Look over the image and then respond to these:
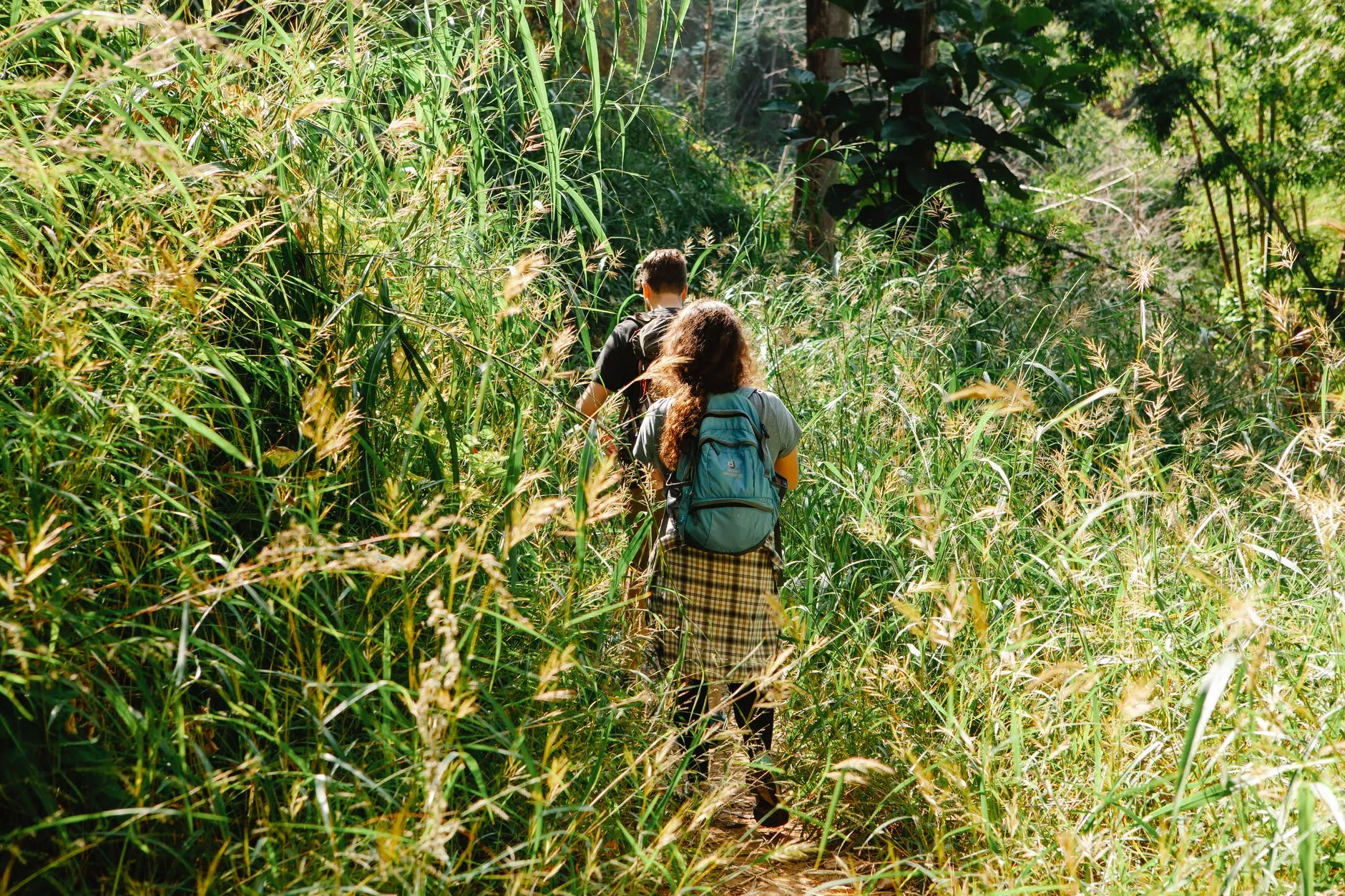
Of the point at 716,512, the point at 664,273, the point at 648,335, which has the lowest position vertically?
the point at 716,512

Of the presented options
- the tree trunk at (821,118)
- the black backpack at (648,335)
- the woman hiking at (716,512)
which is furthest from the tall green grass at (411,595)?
the tree trunk at (821,118)

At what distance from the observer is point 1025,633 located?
9.61 feet

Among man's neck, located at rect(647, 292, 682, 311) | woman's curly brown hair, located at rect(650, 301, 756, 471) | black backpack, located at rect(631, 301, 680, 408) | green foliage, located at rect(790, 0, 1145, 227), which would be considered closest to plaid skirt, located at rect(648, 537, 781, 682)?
woman's curly brown hair, located at rect(650, 301, 756, 471)

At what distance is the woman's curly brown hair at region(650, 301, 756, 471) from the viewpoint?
10.7ft

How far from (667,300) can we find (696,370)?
3.22 feet

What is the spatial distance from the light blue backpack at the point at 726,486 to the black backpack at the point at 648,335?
681 mm

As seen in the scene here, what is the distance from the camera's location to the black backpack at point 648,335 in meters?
4.00

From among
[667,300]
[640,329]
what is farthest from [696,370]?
[667,300]

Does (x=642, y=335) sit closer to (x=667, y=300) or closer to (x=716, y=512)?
(x=667, y=300)

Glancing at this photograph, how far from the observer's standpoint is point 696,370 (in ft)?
10.8

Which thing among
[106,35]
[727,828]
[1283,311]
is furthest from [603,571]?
[1283,311]

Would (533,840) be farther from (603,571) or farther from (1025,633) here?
(1025,633)

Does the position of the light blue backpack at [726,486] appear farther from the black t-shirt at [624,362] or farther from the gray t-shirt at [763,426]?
the black t-shirt at [624,362]

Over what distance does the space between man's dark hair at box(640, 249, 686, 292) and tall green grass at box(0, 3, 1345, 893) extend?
597 mm
